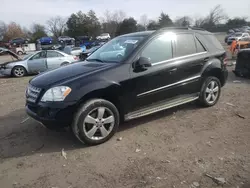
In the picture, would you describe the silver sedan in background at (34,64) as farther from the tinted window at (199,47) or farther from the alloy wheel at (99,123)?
the alloy wheel at (99,123)

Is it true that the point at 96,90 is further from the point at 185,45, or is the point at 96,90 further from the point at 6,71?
the point at 6,71

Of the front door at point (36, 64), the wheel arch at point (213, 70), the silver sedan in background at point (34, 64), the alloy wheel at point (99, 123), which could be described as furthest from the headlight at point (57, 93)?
the front door at point (36, 64)

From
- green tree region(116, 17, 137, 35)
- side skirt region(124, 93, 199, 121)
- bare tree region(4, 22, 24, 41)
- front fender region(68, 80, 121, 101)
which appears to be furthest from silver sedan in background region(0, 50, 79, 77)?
bare tree region(4, 22, 24, 41)

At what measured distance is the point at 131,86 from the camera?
3770mm

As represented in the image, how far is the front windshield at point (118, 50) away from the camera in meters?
4.01

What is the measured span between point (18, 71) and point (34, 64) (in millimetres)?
871

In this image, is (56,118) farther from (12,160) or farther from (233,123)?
(233,123)

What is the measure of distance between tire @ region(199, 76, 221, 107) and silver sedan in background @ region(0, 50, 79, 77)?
8.17m

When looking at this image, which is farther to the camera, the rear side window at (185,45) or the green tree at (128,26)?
the green tree at (128,26)

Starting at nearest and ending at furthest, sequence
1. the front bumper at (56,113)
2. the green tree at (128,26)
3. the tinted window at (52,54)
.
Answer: the front bumper at (56,113), the tinted window at (52,54), the green tree at (128,26)

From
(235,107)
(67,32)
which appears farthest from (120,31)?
(235,107)

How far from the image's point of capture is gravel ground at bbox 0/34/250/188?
2746 mm

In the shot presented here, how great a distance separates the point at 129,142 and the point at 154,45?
1.80m

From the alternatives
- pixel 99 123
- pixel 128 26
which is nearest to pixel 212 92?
pixel 99 123
